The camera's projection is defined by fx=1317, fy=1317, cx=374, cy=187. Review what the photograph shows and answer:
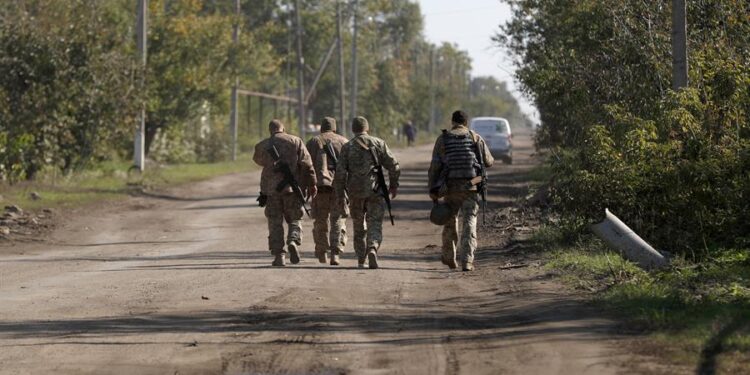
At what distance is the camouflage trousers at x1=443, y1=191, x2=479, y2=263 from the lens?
15.3 meters

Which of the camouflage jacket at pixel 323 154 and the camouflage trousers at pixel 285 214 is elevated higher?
the camouflage jacket at pixel 323 154

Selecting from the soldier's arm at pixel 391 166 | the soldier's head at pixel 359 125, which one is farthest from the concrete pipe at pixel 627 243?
the soldier's head at pixel 359 125

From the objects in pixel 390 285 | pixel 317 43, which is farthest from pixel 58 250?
pixel 317 43

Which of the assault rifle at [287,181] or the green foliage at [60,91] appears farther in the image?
the green foliage at [60,91]

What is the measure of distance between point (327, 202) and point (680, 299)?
6556 mm

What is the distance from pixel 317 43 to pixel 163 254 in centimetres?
5752

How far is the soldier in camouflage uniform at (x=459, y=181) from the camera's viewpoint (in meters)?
15.3

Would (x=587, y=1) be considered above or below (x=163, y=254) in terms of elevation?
above

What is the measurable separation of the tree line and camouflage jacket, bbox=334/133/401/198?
50.4ft

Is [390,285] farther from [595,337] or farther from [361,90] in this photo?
[361,90]

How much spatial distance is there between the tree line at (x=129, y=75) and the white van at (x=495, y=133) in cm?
283

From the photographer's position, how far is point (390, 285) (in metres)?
13.5

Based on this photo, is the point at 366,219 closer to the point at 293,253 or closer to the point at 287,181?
the point at 293,253

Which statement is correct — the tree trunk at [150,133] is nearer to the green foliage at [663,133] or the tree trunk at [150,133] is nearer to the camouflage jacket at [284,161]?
the green foliage at [663,133]
